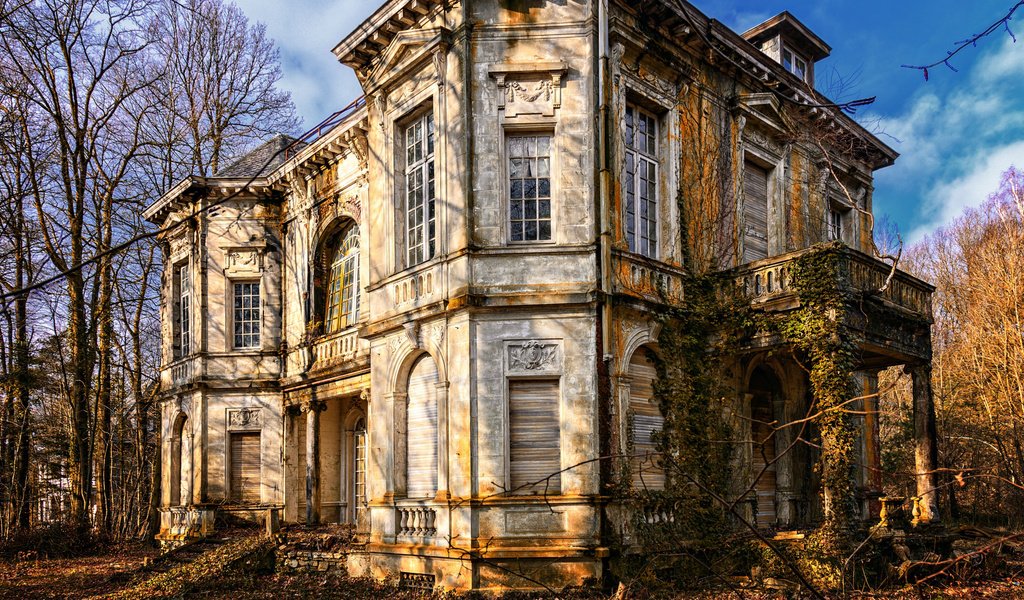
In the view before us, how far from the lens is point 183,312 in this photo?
80.2ft

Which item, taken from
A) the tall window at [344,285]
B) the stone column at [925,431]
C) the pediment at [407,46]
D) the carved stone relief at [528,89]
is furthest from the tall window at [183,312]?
the stone column at [925,431]

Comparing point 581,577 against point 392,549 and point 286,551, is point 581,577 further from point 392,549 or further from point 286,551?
point 286,551

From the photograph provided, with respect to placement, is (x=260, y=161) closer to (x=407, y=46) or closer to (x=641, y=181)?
(x=407, y=46)

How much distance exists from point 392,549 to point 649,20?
1033 centimetres

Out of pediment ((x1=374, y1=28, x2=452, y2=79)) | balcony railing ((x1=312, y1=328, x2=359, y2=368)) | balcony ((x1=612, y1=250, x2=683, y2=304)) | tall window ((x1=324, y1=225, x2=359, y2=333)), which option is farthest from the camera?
tall window ((x1=324, y1=225, x2=359, y2=333))

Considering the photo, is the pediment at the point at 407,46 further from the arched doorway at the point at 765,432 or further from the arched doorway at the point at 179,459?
the arched doorway at the point at 179,459

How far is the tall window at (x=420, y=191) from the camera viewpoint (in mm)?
15195

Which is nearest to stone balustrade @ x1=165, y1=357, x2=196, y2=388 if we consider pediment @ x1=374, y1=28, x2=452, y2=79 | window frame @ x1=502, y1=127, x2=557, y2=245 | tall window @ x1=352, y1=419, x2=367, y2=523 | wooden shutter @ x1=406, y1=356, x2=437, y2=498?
tall window @ x1=352, y1=419, x2=367, y2=523

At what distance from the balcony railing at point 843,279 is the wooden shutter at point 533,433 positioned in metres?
4.03

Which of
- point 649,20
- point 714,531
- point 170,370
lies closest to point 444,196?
point 649,20

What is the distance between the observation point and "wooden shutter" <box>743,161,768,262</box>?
1748 centimetres

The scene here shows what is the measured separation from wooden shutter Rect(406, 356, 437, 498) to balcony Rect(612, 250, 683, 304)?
353 centimetres

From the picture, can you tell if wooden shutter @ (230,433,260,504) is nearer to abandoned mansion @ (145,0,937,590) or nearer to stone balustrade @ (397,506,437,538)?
abandoned mansion @ (145,0,937,590)

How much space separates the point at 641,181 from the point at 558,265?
2.76 meters
